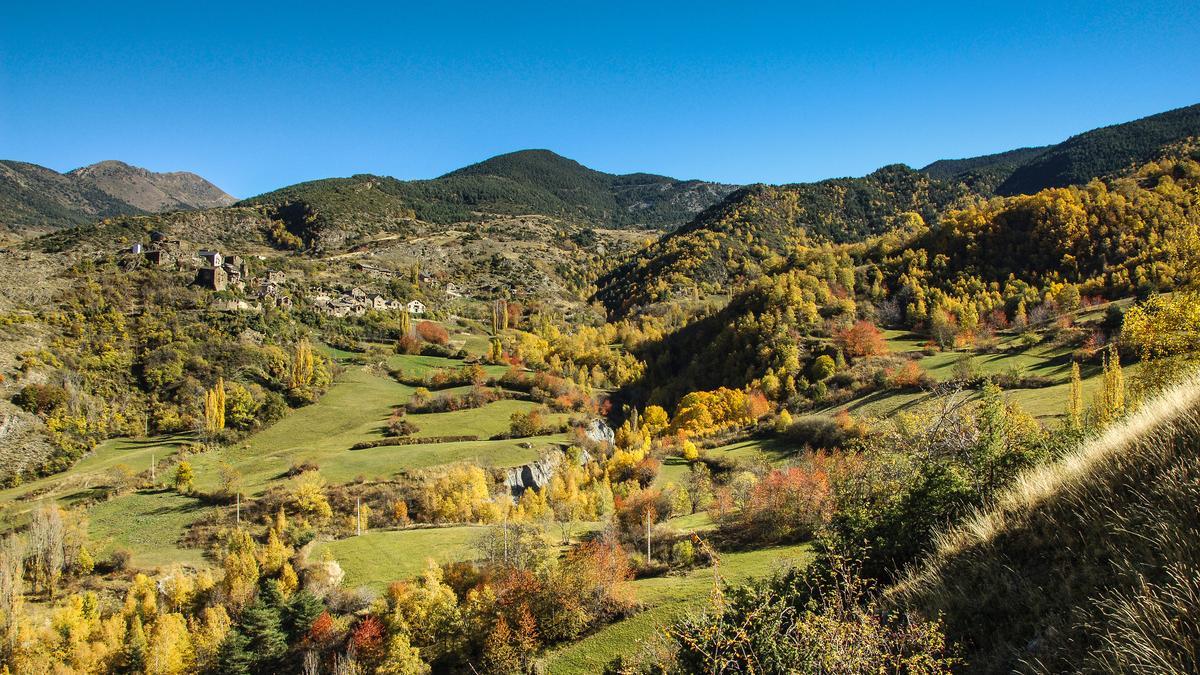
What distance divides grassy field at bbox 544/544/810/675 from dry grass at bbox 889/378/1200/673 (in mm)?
15358

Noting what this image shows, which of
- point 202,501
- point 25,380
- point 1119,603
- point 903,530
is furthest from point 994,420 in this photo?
point 25,380

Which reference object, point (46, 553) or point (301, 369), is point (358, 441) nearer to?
point (301, 369)

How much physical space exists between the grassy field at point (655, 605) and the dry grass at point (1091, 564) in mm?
15358

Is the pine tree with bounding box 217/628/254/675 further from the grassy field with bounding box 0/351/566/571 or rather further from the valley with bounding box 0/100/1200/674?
the grassy field with bounding box 0/351/566/571

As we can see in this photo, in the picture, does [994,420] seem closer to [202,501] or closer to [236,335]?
[202,501]

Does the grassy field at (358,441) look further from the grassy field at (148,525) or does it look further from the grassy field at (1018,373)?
the grassy field at (1018,373)

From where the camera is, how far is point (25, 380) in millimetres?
78500

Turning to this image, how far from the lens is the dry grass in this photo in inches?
190

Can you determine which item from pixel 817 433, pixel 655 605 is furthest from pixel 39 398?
pixel 817 433

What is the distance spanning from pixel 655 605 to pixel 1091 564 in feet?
84.1

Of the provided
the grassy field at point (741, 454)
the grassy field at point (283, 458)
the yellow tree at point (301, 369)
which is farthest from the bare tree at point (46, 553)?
the grassy field at point (741, 454)

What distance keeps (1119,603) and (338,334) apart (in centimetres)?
13177

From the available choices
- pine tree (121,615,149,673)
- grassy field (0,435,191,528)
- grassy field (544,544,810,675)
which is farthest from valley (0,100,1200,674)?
grassy field (0,435,191,528)

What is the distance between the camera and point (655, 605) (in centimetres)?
2922
